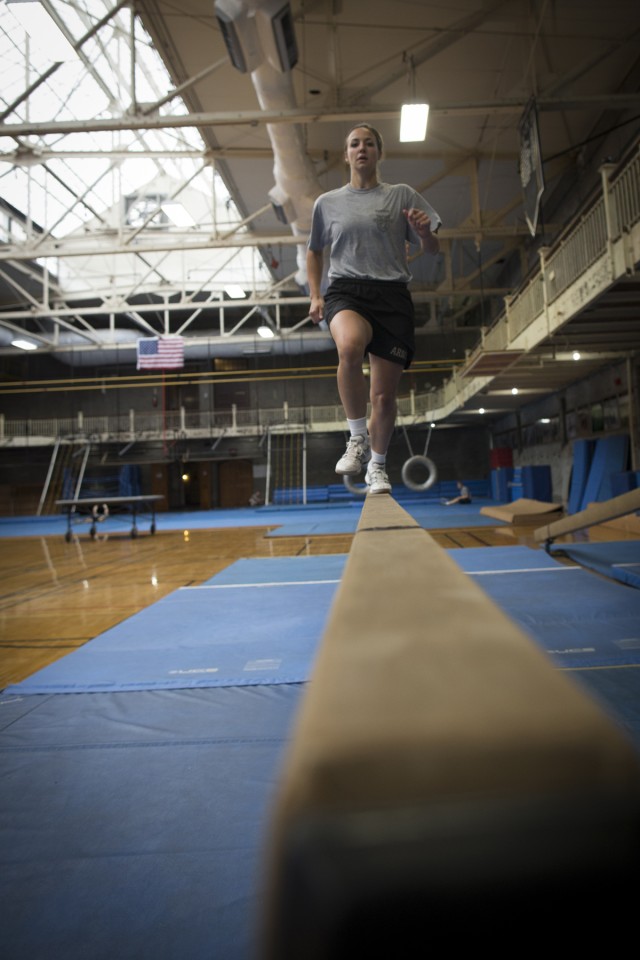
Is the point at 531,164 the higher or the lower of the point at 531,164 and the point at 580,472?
the higher

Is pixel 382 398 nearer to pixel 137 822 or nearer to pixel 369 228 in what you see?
pixel 369 228

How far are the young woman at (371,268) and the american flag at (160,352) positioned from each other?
48.7 feet

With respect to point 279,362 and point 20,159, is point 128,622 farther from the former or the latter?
point 279,362

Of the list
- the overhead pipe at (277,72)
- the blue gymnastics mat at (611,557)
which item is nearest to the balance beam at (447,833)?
the blue gymnastics mat at (611,557)

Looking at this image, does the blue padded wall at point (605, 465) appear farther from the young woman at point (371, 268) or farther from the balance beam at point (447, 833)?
the balance beam at point (447, 833)

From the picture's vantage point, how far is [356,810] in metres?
0.20

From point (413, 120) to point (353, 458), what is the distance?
5.87 m

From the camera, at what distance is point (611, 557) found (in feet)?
18.6

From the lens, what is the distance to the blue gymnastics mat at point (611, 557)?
4645 millimetres

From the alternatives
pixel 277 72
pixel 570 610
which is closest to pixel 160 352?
pixel 277 72

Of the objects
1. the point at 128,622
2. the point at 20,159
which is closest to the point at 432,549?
the point at 128,622

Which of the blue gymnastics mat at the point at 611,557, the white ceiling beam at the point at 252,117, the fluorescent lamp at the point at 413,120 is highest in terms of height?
the white ceiling beam at the point at 252,117

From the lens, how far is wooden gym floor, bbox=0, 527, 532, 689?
4231 millimetres

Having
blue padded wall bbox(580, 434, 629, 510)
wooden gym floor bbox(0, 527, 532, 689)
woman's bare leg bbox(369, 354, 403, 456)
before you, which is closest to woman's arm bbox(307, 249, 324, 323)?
woman's bare leg bbox(369, 354, 403, 456)
